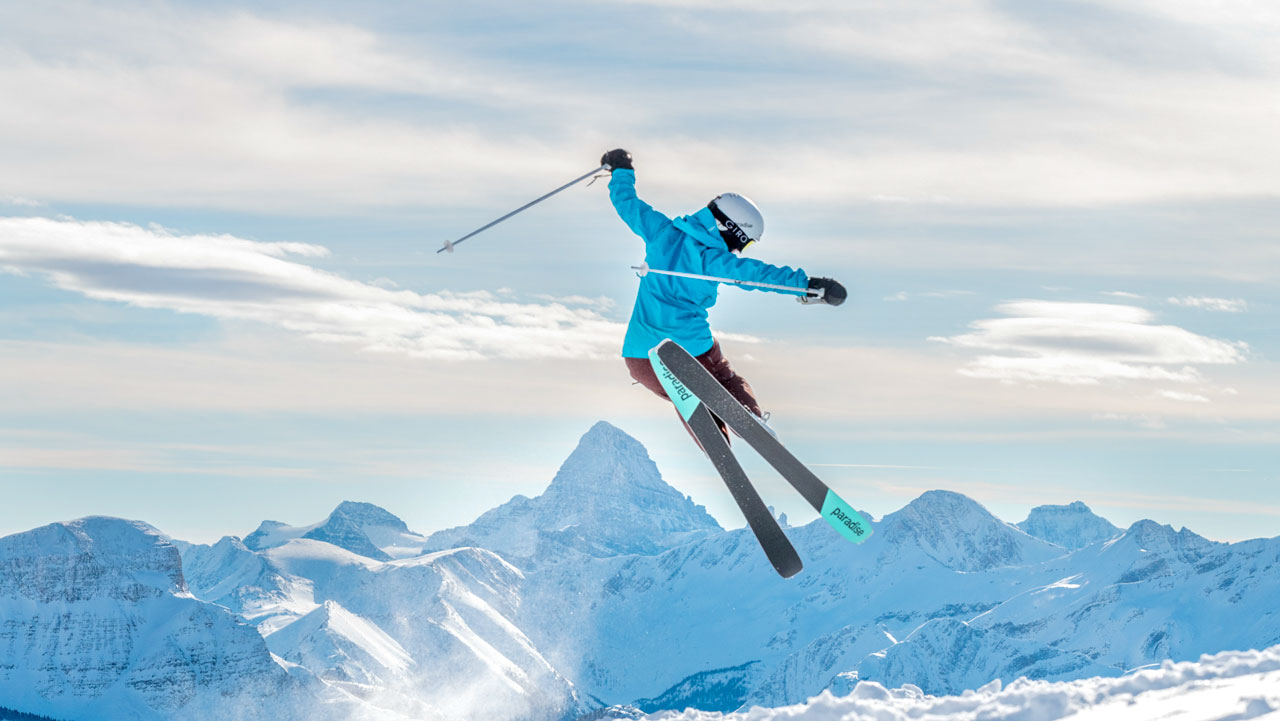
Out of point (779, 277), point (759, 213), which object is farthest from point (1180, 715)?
point (759, 213)

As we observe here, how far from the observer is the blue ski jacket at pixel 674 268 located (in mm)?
13984

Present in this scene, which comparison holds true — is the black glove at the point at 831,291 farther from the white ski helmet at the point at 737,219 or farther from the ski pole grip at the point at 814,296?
the white ski helmet at the point at 737,219

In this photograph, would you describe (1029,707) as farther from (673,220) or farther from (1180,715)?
(673,220)

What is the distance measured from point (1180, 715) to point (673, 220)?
7468 millimetres

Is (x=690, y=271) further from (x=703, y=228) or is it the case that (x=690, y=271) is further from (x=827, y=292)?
(x=827, y=292)

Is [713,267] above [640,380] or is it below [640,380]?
above

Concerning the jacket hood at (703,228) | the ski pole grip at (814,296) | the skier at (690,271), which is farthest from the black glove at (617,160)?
the ski pole grip at (814,296)

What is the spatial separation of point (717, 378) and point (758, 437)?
90cm

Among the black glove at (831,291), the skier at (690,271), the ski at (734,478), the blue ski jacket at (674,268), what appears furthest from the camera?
the ski at (734,478)

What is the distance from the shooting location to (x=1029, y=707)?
10.7 meters

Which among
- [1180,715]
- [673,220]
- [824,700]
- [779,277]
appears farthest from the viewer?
[673,220]

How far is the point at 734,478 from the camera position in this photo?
1504 centimetres

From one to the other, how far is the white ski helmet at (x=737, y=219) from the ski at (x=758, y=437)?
4.70 ft

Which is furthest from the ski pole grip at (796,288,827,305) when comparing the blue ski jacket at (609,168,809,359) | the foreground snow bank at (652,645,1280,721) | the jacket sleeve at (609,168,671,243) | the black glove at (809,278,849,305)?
the foreground snow bank at (652,645,1280,721)
